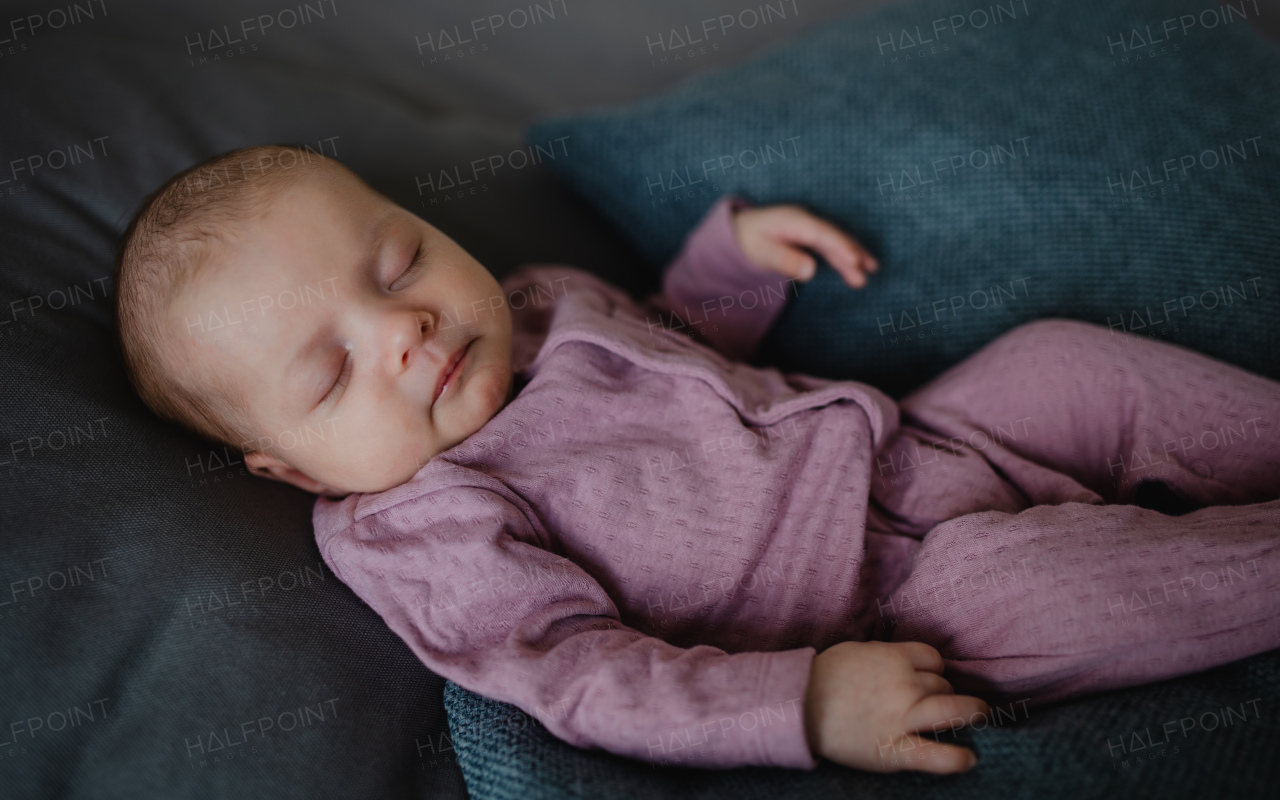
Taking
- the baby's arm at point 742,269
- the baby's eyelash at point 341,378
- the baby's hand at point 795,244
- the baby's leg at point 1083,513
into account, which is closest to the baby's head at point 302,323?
the baby's eyelash at point 341,378

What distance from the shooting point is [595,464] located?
3.09 feet

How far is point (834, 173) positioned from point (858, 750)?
2.69 ft

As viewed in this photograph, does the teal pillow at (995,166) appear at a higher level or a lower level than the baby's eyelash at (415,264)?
higher

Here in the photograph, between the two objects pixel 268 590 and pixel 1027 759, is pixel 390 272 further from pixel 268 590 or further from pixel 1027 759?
pixel 1027 759

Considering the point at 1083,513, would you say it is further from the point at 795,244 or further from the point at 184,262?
the point at 184,262

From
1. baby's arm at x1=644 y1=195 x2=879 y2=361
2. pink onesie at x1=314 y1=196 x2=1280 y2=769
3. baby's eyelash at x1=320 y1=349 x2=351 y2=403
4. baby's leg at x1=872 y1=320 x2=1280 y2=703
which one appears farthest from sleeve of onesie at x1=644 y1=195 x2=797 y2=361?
baby's eyelash at x1=320 y1=349 x2=351 y2=403

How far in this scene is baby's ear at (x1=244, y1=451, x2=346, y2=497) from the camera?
96cm

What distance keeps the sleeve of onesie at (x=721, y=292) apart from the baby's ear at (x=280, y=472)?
530 millimetres

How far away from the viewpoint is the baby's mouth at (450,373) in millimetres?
922

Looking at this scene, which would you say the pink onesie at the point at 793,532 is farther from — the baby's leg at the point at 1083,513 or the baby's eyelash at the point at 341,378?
the baby's eyelash at the point at 341,378

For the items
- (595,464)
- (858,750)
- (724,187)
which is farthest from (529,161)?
(858,750)

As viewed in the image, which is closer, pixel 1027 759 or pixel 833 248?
pixel 1027 759

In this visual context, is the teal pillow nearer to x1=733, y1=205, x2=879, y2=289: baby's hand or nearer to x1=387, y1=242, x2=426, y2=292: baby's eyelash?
x1=733, y1=205, x2=879, y2=289: baby's hand

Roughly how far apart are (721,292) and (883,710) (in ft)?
2.34
